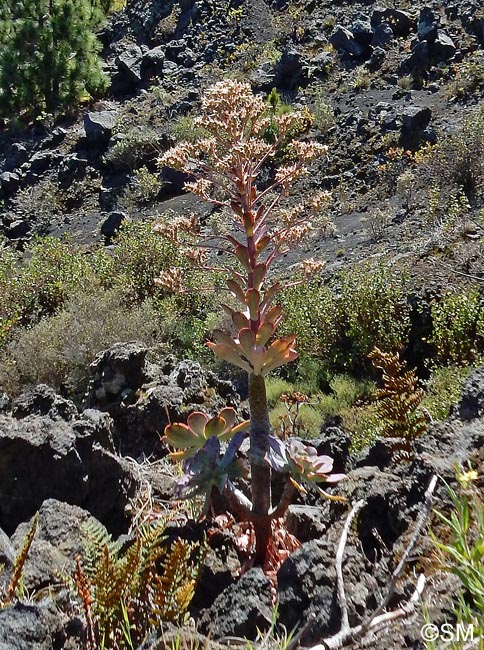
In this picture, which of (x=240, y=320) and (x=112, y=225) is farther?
(x=112, y=225)

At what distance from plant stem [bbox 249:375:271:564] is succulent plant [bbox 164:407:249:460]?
0.32ft

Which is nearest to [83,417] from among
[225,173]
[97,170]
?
[225,173]

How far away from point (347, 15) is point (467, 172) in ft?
40.4

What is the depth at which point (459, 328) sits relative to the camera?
5.88m

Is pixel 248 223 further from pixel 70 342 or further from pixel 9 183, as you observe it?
pixel 9 183

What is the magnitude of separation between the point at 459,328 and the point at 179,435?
4.54 meters

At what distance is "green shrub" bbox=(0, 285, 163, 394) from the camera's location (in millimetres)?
7000

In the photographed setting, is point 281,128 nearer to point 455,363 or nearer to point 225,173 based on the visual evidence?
point 225,173

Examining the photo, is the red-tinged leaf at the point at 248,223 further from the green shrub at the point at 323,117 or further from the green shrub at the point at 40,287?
the green shrub at the point at 323,117

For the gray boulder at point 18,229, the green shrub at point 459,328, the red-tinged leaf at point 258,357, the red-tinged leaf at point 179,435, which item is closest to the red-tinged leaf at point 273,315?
the red-tinged leaf at point 258,357

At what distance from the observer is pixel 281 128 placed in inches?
88.0

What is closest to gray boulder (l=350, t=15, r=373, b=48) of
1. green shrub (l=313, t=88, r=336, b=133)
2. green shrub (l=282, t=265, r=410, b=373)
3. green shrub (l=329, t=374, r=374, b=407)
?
green shrub (l=313, t=88, r=336, b=133)

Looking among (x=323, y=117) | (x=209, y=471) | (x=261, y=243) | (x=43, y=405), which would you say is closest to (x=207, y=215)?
(x=323, y=117)

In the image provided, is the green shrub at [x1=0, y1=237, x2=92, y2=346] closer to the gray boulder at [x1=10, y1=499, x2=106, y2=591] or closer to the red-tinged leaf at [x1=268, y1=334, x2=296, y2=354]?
the gray boulder at [x1=10, y1=499, x2=106, y2=591]
